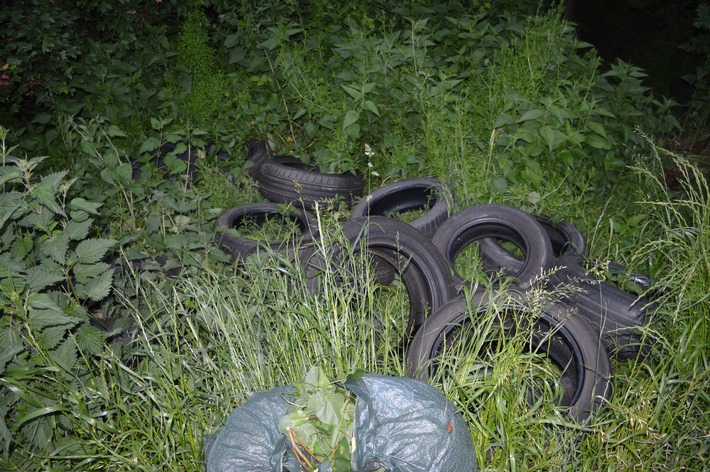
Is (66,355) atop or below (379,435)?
below

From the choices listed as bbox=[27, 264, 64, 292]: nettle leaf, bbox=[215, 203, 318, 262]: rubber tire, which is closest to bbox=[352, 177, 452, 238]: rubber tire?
bbox=[215, 203, 318, 262]: rubber tire

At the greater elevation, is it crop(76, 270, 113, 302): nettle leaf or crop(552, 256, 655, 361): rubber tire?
crop(76, 270, 113, 302): nettle leaf

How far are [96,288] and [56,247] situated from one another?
0.23 metres

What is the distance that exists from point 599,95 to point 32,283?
414cm

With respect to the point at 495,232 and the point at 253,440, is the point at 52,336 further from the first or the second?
the point at 495,232

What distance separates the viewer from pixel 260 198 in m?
4.88

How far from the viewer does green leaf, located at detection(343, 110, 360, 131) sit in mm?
4559

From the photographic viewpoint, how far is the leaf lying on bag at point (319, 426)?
2084 mm

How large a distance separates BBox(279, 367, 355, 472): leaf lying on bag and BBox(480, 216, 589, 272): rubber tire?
1986mm

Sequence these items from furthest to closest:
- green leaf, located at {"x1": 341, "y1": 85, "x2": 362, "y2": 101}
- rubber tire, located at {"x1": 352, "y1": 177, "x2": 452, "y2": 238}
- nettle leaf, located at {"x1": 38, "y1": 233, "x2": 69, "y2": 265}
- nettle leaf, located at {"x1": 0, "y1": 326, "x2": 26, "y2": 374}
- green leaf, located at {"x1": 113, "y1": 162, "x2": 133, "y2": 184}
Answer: green leaf, located at {"x1": 341, "y1": 85, "x2": 362, "y2": 101}
rubber tire, located at {"x1": 352, "y1": 177, "x2": 452, "y2": 238}
green leaf, located at {"x1": 113, "y1": 162, "x2": 133, "y2": 184}
nettle leaf, located at {"x1": 38, "y1": 233, "x2": 69, "y2": 265}
nettle leaf, located at {"x1": 0, "y1": 326, "x2": 26, "y2": 374}

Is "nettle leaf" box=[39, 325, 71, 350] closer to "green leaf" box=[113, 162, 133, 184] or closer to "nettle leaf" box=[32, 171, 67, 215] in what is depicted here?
"nettle leaf" box=[32, 171, 67, 215]

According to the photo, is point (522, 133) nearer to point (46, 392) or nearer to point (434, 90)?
point (434, 90)

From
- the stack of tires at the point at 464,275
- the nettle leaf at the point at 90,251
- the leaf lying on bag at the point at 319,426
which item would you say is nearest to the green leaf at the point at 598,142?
the stack of tires at the point at 464,275

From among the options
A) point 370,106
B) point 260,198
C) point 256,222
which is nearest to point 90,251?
point 256,222
